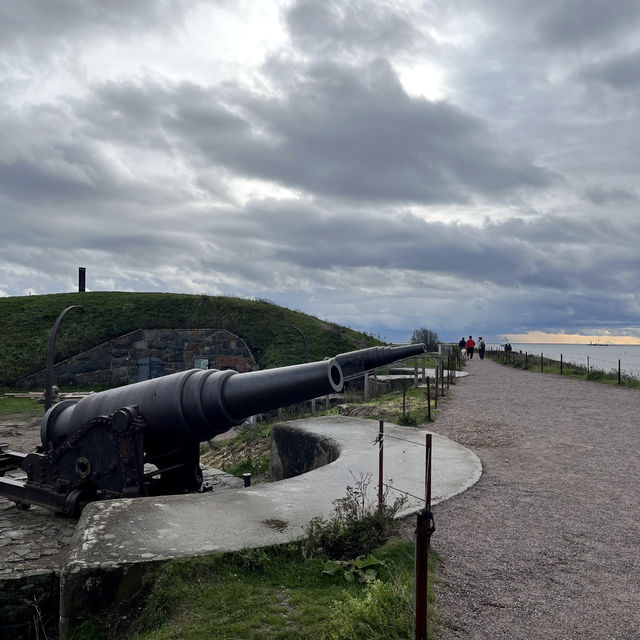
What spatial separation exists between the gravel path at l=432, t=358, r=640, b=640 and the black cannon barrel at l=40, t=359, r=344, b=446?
1.97 metres

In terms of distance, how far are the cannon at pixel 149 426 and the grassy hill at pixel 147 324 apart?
73.7 feet

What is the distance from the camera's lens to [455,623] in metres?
3.82

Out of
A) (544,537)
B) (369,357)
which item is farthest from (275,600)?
(369,357)

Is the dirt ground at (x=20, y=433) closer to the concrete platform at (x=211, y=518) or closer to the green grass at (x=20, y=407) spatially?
the green grass at (x=20, y=407)

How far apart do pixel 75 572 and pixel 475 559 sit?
3.12 meters

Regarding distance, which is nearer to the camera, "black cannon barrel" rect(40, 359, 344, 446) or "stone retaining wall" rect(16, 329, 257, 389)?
"black cannon barrel" rect(40, 359, 344, 446)

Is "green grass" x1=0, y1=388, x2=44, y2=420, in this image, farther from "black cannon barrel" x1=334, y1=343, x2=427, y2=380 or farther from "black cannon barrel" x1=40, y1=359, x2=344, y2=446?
"black cannon barrel" x1=334, y1=343, x2=427, y2=380

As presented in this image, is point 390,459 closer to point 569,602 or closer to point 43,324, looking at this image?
point 569,602

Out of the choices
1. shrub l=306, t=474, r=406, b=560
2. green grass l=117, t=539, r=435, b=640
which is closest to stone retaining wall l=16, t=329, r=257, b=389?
shrub l=306, t=474, r=406, b=560

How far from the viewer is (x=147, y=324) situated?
30.8m

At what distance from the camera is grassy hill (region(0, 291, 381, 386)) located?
29.5 meters

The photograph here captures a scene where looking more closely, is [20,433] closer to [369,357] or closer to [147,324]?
[147,324]

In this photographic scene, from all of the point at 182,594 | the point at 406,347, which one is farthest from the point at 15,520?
the point at 406,347

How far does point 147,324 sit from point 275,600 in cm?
2814
